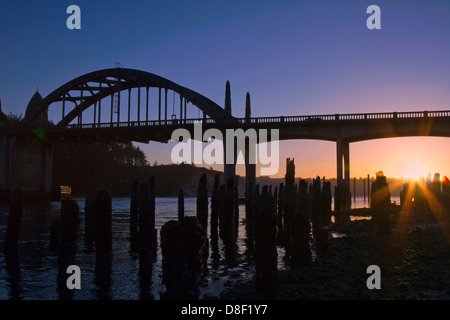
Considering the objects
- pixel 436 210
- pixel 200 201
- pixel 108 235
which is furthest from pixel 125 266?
pixel 436 210

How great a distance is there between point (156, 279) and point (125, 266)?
8.33 feet

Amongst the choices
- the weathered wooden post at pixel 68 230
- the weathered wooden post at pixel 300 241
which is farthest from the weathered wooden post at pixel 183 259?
the weathered wooden post at pixel 68 230

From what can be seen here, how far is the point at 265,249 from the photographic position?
33.8ft

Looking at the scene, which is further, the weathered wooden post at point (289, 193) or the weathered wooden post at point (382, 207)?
→ the weathered wooden post at point (289, 193)

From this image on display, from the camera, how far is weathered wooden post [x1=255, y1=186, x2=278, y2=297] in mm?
10305

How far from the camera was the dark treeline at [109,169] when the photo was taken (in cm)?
9419

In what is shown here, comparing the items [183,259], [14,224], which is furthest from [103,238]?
[14,224]

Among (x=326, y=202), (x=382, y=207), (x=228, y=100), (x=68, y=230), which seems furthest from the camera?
(x=228, y=100)

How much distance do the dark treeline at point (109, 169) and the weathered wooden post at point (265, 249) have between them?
6496 centimetres

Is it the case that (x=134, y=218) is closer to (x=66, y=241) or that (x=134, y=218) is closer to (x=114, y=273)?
(x=66, y=241)

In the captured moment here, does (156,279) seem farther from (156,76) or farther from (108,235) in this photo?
(156,76)

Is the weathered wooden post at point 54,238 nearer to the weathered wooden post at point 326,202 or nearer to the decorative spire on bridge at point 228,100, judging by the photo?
the weathered wooden post at point 326,202

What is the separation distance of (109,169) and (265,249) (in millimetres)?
102847

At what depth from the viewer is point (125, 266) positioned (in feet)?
51.8
